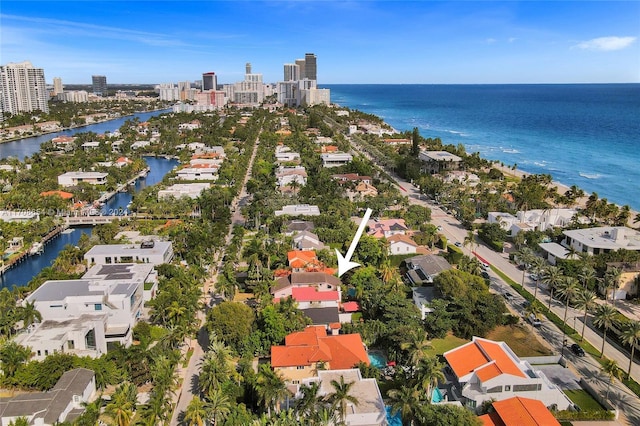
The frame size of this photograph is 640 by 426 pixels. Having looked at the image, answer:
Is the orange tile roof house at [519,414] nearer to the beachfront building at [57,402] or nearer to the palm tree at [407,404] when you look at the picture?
the palm tree at [407,404]

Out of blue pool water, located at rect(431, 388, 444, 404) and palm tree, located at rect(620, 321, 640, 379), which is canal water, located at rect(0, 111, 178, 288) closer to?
blue pool water, located at rect(431, 388, 444, 404)

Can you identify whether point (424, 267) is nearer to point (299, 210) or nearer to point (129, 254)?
point (299, 210)

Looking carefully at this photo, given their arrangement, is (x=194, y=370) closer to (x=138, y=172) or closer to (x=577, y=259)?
(x=577, y=259)

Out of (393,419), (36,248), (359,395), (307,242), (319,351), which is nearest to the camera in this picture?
(359,395)

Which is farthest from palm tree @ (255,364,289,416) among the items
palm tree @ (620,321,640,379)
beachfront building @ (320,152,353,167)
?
beachfront building @ (320,152,353,167)

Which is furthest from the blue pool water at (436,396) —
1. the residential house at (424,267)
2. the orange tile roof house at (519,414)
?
the residential house at (424,267)

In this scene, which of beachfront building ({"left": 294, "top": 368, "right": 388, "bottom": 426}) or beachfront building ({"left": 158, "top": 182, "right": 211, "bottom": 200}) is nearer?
beachfront building ({"left": 294, "top": 368, "right": 388, "bottom": 426})

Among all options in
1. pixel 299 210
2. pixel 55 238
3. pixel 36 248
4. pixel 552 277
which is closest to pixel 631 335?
pixel 552 277
